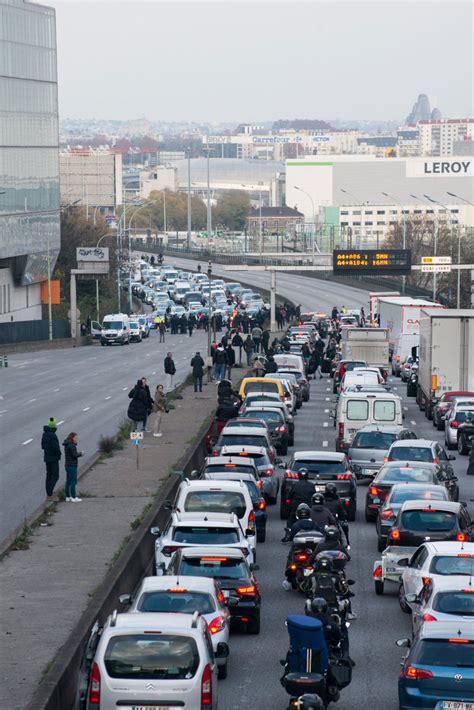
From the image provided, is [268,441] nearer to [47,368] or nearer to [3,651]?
[3,651]

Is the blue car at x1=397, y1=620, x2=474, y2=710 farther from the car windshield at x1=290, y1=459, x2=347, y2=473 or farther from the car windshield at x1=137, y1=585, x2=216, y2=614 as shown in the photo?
the car windshield at x1=290, y1=459, x2=347, y2=473

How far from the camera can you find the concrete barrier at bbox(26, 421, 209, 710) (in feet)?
48.4

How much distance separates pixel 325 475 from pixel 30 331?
225ft

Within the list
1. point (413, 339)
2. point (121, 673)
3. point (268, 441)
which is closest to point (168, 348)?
point (413, 339)

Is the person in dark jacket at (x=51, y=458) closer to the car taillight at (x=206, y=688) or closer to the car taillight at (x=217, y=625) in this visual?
the car taillight at (x=217, y=625)

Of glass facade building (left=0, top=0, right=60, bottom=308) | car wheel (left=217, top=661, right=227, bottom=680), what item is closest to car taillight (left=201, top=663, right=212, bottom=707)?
car wheel (left=217, top=661, right=227, bottom=680)

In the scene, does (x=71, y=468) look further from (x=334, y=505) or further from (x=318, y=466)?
(x=334, y=505)

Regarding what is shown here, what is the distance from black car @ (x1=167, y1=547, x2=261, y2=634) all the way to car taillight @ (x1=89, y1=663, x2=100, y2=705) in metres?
4.90

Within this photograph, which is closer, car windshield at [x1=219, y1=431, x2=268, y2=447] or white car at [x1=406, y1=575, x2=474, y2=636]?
white car at [x1=406, y1=575, x2=474, y2=636]

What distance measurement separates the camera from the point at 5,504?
2948 centimetres

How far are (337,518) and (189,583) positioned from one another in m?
7.34

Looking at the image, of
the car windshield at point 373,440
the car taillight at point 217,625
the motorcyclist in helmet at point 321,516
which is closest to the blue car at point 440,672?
the car taillight at point 217,625

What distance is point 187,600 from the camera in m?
16.5

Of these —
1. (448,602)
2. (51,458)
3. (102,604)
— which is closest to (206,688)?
(448,602)
